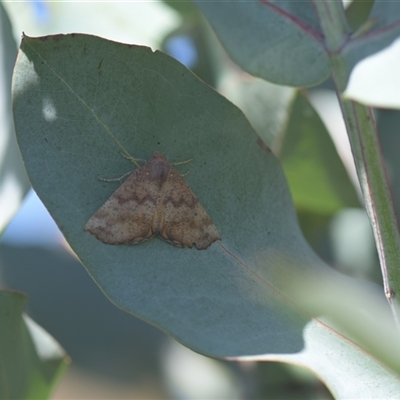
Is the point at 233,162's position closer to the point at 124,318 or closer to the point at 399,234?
the point at 399,234

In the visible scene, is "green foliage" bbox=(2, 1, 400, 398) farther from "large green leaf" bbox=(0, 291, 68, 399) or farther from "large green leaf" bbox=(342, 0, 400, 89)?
"large green leaf" bbox=(0, 291, 68, 399)

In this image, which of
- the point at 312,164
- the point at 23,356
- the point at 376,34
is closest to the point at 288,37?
the point at 376,34

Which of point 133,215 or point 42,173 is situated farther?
point 133,215

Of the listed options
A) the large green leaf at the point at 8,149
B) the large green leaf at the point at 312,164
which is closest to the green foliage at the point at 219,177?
the large green leaf at the point at 8,149

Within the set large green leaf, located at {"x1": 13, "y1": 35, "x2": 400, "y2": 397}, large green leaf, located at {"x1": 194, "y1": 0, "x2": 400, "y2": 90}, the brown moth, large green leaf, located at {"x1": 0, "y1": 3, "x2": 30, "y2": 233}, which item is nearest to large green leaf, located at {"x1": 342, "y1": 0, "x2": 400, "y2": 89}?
large green leaf, located at {"x1": 194, "y1": 0, "x2": 400, "y2": 90}

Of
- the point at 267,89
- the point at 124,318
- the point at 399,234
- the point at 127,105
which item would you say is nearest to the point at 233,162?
the point at 127,105

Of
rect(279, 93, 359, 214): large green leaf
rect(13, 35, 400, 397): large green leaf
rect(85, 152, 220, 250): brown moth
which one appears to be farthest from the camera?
rect(279, 93, 359, 214): large green leaf

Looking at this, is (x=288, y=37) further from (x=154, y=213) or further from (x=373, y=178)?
(x=154, y=213)
